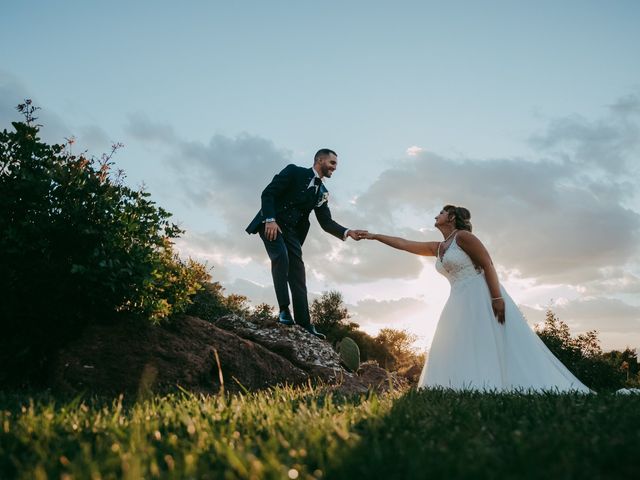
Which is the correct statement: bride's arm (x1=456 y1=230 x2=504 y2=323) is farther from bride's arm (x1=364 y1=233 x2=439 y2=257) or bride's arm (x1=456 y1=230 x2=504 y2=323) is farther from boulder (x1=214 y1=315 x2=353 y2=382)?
boulder (x1=214 y1=315 x2=353 y2=382)

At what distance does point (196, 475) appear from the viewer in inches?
87.5

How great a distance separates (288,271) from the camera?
9.72 meters

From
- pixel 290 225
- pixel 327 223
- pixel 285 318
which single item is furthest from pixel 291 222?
pixel 285 318

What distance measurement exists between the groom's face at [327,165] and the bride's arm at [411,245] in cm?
167

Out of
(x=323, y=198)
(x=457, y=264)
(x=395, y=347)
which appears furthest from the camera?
(x=395, y=347)

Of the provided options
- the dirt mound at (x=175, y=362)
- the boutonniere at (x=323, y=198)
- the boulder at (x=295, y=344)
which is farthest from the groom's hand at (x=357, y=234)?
the dirt mound at (x=175, y=362)

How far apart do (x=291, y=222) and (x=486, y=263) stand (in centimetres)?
368

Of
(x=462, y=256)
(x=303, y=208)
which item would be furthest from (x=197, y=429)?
(x=303, y=208)

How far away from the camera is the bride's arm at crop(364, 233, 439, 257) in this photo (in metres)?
8.71

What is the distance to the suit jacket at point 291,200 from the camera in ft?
31.2

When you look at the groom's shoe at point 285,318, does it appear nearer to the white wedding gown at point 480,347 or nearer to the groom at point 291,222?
the groom at point 291,222

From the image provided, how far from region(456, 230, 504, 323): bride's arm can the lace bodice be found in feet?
0.32

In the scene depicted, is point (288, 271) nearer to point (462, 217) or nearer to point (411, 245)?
point (411, 245)

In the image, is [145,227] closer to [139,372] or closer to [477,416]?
[139,372]
